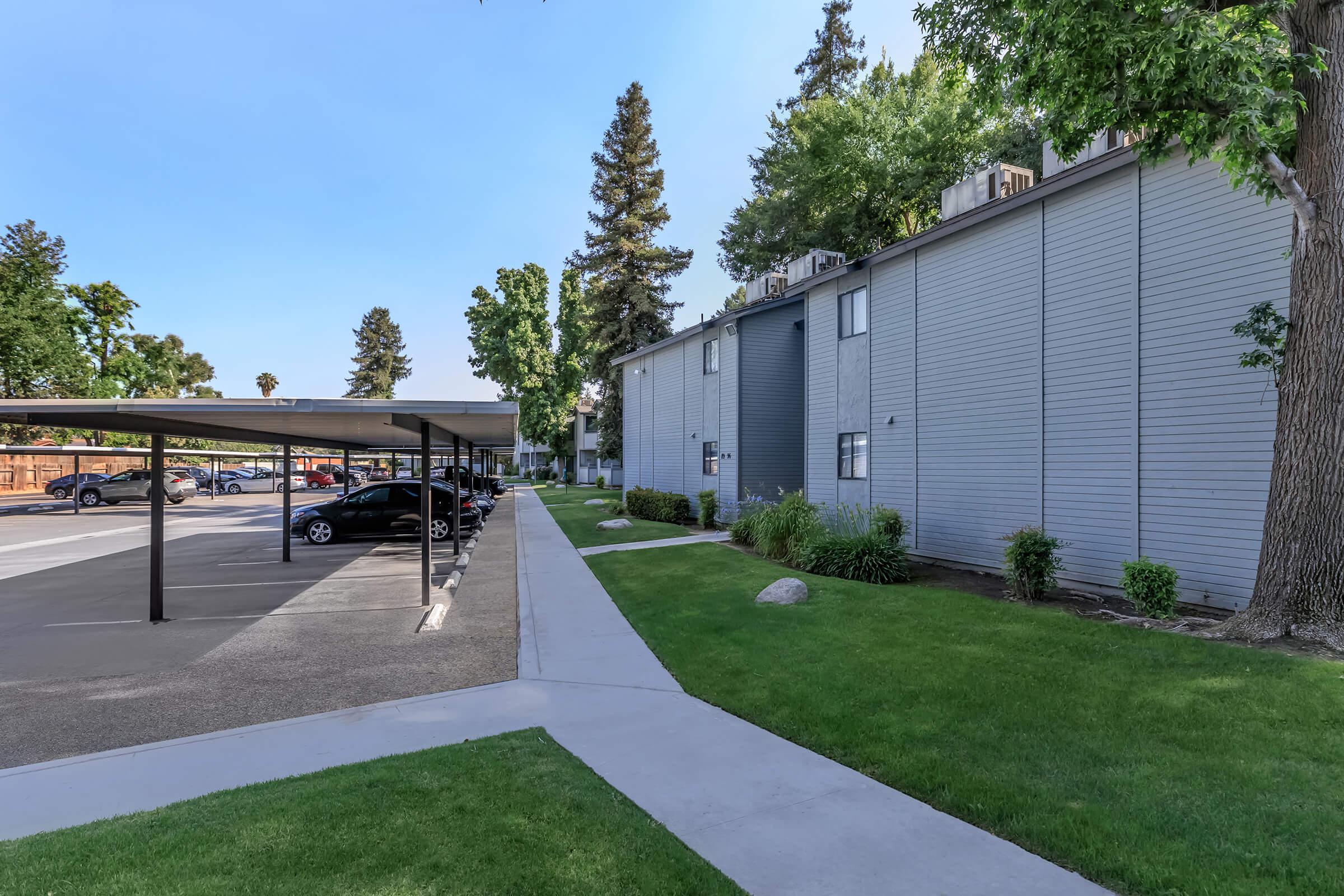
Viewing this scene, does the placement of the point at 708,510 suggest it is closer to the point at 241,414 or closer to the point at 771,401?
the point at 771,401

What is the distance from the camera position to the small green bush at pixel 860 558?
10195 millimetres

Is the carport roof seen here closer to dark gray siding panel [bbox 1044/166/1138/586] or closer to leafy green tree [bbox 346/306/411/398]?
dark gray siding panel [bbox 1044/166/1138/586]

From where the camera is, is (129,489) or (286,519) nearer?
(286,519)

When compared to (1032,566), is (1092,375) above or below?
above

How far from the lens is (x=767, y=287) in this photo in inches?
888

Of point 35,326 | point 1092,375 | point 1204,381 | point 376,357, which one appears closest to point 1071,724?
point 1204,381

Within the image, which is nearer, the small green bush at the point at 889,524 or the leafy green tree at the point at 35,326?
the small green bush at the point at 889,524

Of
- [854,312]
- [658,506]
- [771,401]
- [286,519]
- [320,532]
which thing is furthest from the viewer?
[658,506]

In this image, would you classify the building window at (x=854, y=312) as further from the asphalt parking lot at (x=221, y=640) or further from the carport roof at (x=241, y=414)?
the asphalt parking lot at (x=221, y=640)

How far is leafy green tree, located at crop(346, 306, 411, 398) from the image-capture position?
279 feet

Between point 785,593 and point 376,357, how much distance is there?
8962 centimetres

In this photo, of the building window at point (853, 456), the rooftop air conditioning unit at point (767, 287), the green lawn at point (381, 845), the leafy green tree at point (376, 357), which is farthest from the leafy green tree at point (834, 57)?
the leafy green tree at point (376, 357)

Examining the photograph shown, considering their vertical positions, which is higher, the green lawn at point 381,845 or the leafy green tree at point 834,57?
the leafy green tree at point 834,57

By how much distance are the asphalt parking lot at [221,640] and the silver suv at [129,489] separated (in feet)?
55.5
